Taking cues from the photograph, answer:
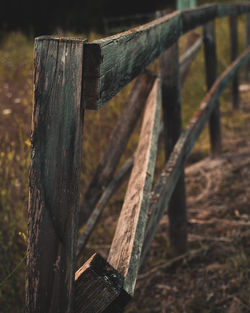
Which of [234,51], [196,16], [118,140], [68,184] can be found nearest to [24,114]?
[118,140]

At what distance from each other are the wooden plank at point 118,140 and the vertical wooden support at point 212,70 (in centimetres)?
159

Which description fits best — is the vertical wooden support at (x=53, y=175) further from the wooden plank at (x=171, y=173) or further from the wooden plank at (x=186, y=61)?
the wooden plank at (x=186, y=61)

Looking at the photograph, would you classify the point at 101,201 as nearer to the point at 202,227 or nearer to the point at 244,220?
the point at 202,227

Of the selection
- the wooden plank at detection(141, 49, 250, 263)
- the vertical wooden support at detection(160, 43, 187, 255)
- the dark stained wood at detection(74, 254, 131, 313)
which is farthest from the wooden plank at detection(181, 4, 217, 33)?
the dark stained wood at detection(74, 254, 131, 313)

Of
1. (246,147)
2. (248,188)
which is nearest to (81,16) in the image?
(246,147)

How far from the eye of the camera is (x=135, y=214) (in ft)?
4.11

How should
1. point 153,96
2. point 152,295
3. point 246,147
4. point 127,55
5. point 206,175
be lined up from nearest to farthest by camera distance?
point 127,55, point 153,96, point 152,295, point 206,175, point 246,147

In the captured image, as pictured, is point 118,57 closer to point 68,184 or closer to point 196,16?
point 68,184

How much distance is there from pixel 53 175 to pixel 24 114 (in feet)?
12.2

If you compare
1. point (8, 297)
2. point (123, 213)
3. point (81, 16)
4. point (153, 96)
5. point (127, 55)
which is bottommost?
point (8, 297)

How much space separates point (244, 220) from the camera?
273 centimetres

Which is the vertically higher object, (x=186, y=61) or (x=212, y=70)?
(x=186, y=61)

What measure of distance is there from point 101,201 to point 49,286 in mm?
1337

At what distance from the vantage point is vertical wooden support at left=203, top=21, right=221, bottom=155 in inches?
137
